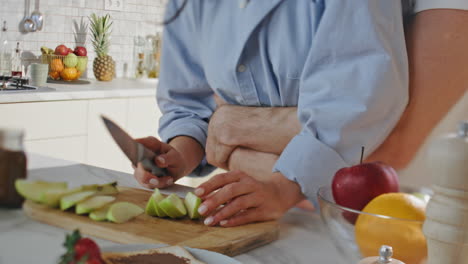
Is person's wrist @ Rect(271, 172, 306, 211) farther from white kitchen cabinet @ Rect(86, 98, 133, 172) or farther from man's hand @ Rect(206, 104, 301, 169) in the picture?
white kitchen cabinet @ Rect(86, 98, 133, 172)

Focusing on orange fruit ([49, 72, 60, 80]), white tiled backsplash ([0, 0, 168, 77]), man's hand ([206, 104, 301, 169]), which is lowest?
man's hand ([206, 104, 301, 169])

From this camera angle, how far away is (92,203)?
35cm

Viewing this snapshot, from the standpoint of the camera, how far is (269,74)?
476 mm

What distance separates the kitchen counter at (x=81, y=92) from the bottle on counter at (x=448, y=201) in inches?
6.9

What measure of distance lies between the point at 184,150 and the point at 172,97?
0.13ft

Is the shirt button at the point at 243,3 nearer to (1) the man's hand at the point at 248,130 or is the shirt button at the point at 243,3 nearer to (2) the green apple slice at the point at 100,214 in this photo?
(1) the man's hand at the point at 248,130

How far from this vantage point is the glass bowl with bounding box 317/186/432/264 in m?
0.34

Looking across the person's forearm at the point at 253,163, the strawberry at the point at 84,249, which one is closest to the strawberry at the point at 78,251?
the strawberry at the point at 84,249

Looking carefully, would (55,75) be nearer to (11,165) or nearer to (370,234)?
(11,165)

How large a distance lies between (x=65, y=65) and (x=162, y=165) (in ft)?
0.37

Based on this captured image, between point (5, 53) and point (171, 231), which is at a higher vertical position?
point (5, 53)

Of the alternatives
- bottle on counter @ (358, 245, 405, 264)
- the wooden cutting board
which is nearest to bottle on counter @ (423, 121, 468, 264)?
bottle on counter @ (358, 245, 405, 264)

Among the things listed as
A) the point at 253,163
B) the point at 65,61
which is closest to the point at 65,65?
the point at 65,61

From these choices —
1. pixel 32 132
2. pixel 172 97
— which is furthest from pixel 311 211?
pixel 32 132
